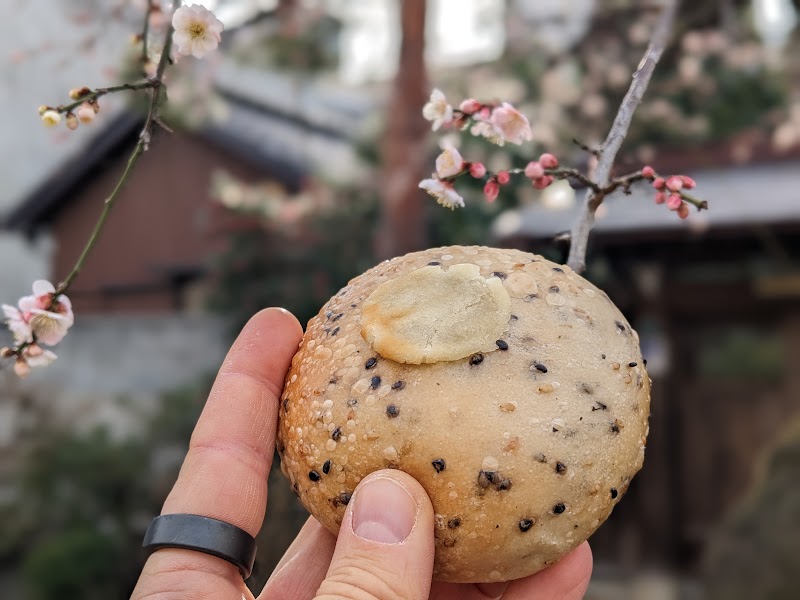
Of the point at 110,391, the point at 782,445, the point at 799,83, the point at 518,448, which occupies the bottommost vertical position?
the point at 518,448

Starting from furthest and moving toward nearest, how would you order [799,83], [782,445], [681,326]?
[799,83] < [681,326] < [782,445]

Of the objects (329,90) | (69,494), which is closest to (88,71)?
(329,90)

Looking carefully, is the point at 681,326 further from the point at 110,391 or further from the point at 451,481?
the point at 110,391

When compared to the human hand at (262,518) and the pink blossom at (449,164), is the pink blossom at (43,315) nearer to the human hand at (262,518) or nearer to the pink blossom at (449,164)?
the human hand at (262,518)

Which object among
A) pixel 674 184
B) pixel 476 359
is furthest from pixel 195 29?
pixel 674 184

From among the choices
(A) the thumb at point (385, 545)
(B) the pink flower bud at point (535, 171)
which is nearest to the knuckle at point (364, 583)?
(A) the thumb at point (385, 545)

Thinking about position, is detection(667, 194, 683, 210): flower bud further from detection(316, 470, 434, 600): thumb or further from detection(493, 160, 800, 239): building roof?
detection(493, 160, 800, 239): building roof

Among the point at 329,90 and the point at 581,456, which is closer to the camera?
the point at 581,456

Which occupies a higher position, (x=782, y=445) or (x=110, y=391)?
(x=110, y=391)

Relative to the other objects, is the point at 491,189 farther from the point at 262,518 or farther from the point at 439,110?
the point at 262,518
